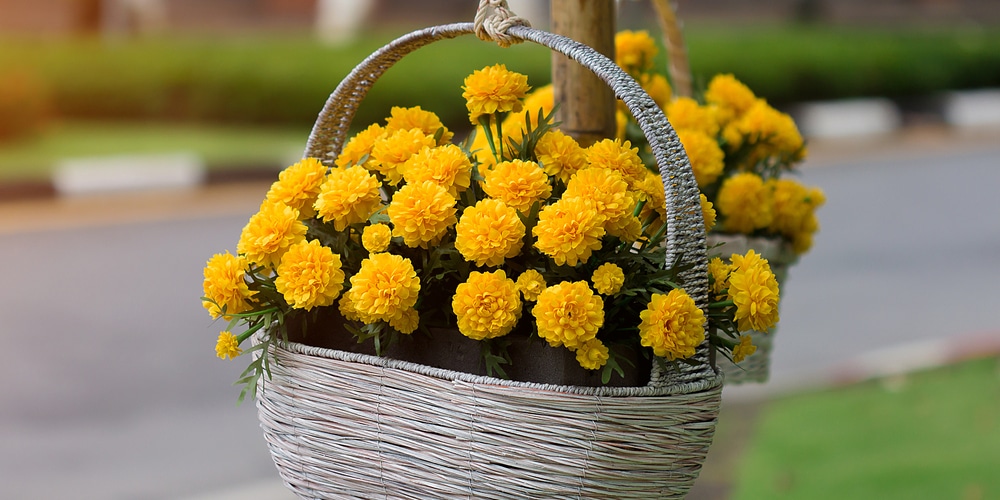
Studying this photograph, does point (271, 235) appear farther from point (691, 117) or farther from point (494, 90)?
point (691, 117)

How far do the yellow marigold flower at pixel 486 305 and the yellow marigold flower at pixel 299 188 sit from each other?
237 millimetres

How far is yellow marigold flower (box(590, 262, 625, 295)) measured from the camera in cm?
96

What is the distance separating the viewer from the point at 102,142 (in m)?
8.02

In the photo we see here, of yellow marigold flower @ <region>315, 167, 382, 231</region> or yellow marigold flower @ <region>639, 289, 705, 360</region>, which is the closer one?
yellow marigold flower @ <region>639, 289, 705, 360</region>

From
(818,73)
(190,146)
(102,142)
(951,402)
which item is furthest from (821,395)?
(818,73)

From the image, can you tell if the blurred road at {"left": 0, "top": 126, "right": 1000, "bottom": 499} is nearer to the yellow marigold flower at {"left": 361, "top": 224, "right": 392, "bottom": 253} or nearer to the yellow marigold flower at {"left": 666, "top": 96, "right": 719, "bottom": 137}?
the yellow marigold flower at {"left": 666, "top": 96, "right": 719, "bottom": 137}

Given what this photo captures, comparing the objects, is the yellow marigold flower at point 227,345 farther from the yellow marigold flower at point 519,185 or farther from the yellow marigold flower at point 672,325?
the yellow marigold flower at point 672,325

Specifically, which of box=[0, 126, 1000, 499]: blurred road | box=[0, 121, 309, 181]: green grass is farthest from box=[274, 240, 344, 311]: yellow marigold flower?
box=[0, 121, 309, 181]: green grass

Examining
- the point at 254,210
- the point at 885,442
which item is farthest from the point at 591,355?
the point at 254,210

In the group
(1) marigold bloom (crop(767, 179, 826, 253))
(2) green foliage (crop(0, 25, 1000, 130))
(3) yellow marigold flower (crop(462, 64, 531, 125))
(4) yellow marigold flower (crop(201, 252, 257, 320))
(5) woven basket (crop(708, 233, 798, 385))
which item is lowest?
(2) green foliage (crop(0, 25, 1000, 130))

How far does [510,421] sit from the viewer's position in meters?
0.95

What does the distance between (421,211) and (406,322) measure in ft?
Answer: 0.37

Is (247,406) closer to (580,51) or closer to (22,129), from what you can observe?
(580,51)

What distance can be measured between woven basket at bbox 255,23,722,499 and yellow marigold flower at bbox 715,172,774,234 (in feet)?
1.81
